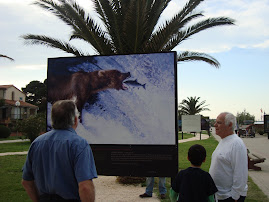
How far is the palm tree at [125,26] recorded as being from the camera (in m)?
9.07

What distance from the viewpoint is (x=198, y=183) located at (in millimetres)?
3260

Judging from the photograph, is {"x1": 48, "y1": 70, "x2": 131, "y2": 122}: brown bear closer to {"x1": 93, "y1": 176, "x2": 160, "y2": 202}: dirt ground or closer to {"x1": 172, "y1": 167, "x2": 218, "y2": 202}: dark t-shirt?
{"x1": 93, "y1": 176, "x2": 160, "y2": 202}: dirt ground

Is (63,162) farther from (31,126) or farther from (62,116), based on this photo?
(31,126)

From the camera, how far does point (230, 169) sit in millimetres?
3531

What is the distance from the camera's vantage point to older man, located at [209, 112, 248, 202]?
3443mm

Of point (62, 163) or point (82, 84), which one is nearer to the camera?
point (62, 163)

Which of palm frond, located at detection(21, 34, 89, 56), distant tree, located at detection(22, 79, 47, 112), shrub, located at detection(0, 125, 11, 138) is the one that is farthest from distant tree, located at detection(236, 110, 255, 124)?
palm frond, located at detection(21, 34, 89, 56)

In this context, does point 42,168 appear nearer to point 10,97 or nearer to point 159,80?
point 159,80

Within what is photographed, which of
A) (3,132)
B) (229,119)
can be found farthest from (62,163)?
(3,132)

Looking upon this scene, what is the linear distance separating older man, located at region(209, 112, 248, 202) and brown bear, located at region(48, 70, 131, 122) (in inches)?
113

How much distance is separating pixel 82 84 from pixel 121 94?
0.82 metres

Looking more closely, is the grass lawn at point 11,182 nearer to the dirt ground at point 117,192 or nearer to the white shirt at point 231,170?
the dirt ground at point 117,192

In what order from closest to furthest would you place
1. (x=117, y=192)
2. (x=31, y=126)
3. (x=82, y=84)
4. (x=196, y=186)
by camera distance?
(x=196, y=186), (x=82, y=84), (x=117, y=192), (x=31, y=126)

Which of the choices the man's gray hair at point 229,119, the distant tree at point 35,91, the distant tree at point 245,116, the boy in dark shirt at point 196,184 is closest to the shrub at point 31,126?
the man's gray hair at point 229,119
